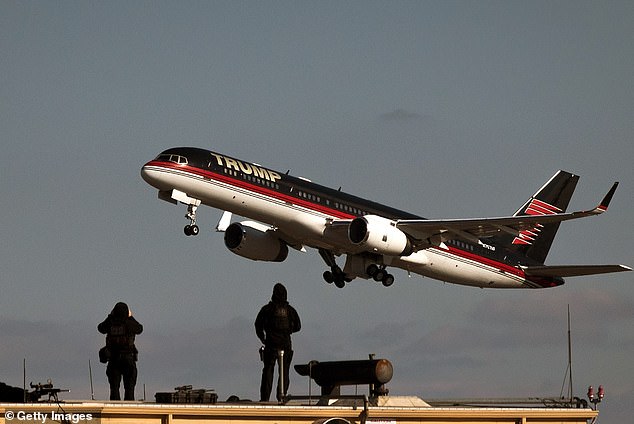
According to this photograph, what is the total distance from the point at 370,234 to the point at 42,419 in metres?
37.3

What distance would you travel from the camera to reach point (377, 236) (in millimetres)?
57688

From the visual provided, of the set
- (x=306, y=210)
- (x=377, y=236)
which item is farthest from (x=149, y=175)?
(x=377, y=236)

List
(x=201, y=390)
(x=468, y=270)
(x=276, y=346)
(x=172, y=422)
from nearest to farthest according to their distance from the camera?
(x=172, y=422) → (x=201, y=390) → (x=276, y=346) → (x=468, y=270)

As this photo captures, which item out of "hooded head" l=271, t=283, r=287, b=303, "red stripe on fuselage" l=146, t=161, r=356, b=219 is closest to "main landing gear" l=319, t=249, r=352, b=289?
"red stripe on fuselage" l=146, t=161, r=356, b=219

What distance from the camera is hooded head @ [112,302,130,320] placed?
28328 millimetres

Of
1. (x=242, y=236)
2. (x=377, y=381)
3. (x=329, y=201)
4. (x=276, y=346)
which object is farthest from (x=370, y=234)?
(x=377, y=381)

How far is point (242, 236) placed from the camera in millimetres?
61375

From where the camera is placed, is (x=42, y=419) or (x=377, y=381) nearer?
(x=42, y=419)

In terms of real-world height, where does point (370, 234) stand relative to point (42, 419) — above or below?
above

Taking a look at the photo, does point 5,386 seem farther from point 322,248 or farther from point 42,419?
point 322,248

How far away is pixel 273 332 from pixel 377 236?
28173mm

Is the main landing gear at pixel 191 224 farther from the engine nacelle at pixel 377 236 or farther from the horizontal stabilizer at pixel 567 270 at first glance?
the horizontal stabilizer at pixel 567 270

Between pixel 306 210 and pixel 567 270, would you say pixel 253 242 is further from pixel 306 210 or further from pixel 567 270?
pixel 567 270

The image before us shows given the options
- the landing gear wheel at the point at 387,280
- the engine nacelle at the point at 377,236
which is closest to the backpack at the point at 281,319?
the engine nacelle at the point at 377,236
